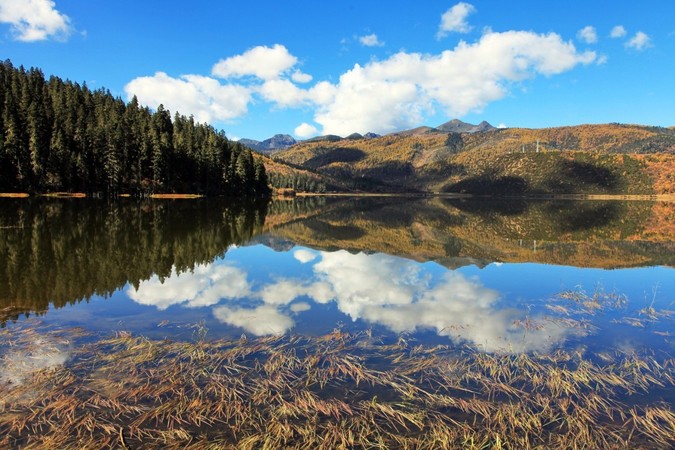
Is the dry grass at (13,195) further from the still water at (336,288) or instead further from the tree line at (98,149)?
the still water at (336,288)

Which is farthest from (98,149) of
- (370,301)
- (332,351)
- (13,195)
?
(332,351)

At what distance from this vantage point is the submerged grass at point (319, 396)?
6844 millimetres

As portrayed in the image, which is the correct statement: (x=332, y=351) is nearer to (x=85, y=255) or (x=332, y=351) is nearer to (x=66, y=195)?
(x=85, y=255)

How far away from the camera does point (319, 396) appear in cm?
827

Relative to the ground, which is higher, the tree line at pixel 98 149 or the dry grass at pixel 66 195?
the tree line at pixel 98 149

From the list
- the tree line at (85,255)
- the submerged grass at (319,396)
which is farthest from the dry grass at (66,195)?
the submerged grass at (319,396)

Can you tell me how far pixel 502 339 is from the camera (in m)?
12.2

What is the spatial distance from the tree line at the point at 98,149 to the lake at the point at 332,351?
86418 mm

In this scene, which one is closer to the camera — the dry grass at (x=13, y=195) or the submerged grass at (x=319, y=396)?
the submerged grass at (x=319, y=396)

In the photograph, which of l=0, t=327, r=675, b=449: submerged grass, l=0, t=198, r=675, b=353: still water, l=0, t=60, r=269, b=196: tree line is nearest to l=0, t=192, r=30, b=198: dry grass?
l=0, t=60, r=269, b=196: tree line

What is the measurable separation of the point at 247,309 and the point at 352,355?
5404mm

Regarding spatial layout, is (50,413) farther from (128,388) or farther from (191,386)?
(191,386)

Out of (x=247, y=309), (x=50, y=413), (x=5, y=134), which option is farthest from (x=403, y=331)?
(x=5, y=134)

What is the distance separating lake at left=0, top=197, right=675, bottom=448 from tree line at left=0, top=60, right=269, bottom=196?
8642 centimetres
